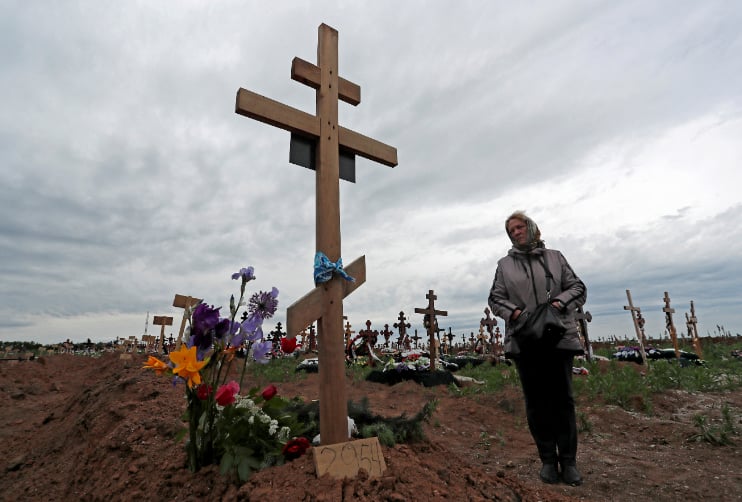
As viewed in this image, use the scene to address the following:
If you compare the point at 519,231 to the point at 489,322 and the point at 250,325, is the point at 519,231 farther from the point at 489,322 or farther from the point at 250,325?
the point at 489,322

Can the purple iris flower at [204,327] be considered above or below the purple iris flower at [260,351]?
above

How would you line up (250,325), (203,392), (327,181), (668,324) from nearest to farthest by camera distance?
(203,392)
(250,325)
(327,181)
(668,324)

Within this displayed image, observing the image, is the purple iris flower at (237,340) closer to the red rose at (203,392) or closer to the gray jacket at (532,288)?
the red rose at (203,392)

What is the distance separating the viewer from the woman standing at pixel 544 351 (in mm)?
3111

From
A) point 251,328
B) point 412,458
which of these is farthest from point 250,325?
point 412,458

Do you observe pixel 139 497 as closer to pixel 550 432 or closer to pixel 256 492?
pixel 256 492

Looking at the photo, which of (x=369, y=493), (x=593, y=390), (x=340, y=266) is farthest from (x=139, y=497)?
(x=593, y=390)

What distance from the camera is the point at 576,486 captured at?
3.20 m

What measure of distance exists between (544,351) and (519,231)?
0.93 metres

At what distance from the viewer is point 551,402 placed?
3.16m

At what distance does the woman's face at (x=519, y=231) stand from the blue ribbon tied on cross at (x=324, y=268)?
5.00 feet

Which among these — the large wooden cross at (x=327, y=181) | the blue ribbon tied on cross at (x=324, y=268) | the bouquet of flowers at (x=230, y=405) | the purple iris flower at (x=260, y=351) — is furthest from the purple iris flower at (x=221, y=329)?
the blue ribbon tied on cross at (x=324, y=268)

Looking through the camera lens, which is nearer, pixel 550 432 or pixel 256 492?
pixel 256 492

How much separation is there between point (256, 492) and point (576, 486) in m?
2.43
